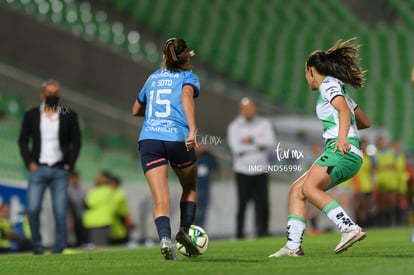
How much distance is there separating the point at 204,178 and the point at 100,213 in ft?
8.15

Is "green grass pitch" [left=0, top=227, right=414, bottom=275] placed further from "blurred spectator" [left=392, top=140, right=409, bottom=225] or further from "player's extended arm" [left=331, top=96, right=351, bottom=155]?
"blurred spectator" [left=392, top=140, right=409, bottom=225]

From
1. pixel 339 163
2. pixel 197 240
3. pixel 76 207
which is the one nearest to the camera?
pixel 339 163

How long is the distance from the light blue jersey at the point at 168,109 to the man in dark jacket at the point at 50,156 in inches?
159

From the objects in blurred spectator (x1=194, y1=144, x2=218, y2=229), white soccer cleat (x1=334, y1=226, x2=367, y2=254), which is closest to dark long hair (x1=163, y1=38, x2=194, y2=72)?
white soccer cleat (x1=334, y1=226, x2=367, y2=254)

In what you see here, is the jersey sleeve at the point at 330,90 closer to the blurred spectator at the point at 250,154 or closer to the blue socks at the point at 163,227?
the blue socks at the point at 163,227

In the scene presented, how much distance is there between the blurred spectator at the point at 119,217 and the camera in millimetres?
20375

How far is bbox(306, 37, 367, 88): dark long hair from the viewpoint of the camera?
1027 cm

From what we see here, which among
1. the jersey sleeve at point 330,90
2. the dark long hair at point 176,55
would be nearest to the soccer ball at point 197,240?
the dark long hair at point 176,55

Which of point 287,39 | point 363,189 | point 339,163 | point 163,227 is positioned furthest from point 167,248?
point 287,39

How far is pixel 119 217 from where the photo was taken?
20641 millimetres

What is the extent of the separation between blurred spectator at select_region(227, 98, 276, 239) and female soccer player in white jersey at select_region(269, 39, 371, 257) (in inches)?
322

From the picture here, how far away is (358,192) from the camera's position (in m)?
23.3

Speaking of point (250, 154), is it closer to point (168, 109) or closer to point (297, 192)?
point (297, 192)

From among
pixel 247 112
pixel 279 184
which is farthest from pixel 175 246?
pixel 279 184
